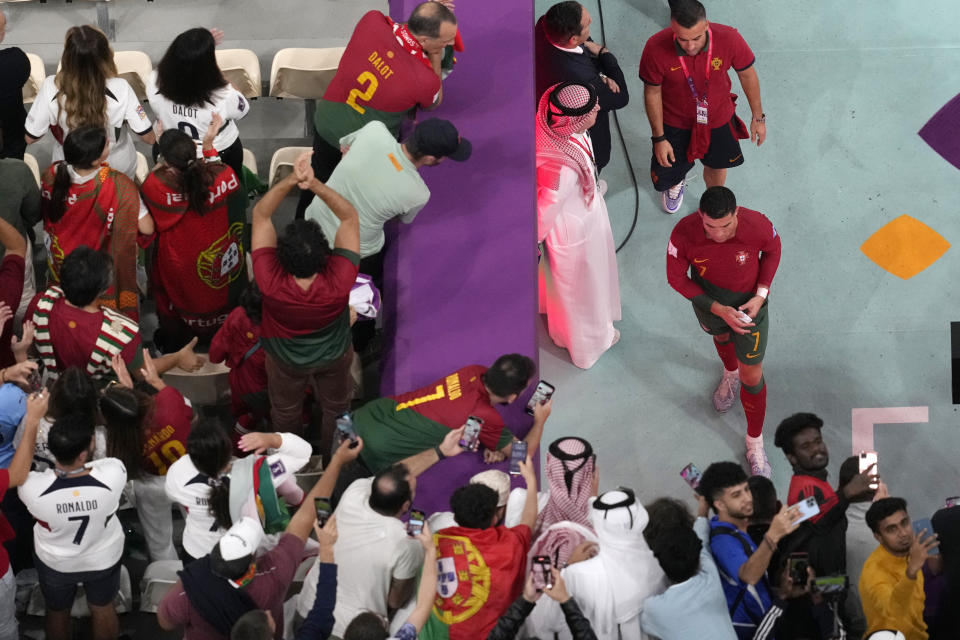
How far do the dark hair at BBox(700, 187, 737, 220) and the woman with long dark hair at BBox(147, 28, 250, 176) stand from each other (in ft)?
6.60

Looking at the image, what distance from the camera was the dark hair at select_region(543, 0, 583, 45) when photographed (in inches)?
210

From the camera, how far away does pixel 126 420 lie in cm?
413

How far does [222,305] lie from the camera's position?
5.14 meters

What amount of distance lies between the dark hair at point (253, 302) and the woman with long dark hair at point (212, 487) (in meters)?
0.69

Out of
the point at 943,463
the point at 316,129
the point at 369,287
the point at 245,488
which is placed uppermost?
the point at 316,129

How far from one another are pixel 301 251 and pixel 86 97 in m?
1.46

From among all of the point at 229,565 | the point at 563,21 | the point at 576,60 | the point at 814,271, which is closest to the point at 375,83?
the point at 563,21

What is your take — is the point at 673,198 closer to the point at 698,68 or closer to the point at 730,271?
the point at 698,68

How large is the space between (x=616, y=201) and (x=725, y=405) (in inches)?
54.3

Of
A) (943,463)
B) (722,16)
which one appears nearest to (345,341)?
(943,463)

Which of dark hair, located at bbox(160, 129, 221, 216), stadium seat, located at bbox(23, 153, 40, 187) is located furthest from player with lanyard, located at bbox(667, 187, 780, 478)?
stadium seat, located at bbox(23, 153, 40, 187)

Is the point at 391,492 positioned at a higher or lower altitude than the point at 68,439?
lower

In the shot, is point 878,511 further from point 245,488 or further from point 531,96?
point 531,96

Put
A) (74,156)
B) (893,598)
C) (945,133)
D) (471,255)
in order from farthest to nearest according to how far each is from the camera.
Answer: (945,133)
(471,255)
(74,156)
(893,598)
